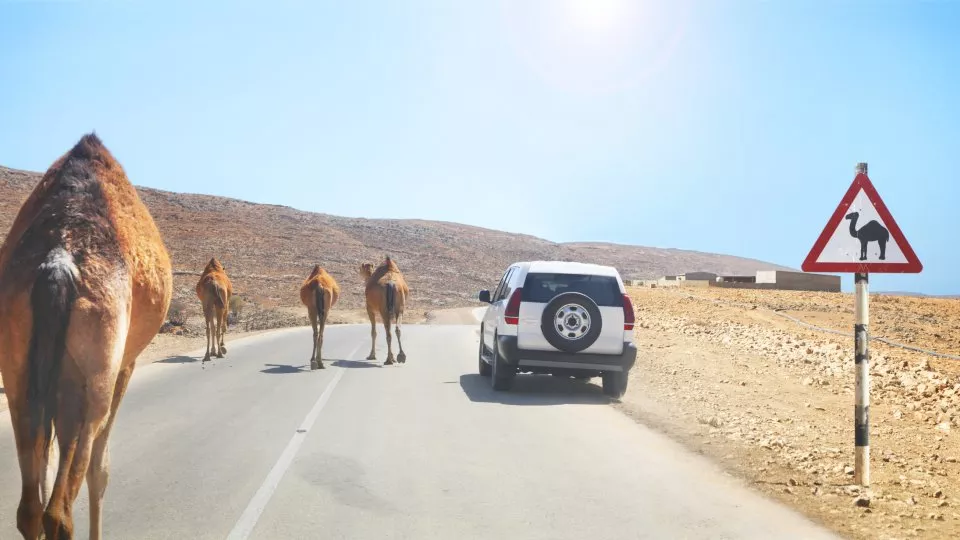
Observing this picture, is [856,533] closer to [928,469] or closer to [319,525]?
[928,469]

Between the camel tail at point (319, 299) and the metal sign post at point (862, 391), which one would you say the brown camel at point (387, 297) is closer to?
the camel tail at point (319, 299)

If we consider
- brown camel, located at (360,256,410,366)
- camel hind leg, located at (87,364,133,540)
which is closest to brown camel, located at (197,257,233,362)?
brown camel, located at (360,256,410,366)

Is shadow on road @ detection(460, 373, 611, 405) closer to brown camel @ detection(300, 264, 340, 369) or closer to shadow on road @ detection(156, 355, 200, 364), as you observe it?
brown camel @ detection(300, 264, 340, 369)

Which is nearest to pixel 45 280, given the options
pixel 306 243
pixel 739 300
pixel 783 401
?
pixel 783 401

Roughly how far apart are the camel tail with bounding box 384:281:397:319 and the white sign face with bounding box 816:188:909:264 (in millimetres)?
11252

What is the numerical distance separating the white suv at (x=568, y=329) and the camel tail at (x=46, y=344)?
8764 millimetres

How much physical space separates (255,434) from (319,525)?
141 inches

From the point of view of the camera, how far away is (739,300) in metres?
37.2

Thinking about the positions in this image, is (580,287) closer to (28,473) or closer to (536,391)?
(536,391)

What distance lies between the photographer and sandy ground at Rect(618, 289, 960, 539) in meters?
6.55

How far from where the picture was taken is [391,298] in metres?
17.4

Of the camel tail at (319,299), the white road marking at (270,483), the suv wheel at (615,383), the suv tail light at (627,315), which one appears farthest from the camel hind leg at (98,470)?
the camel tail at (319,299)

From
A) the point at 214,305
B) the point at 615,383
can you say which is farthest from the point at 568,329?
the point at 214,305

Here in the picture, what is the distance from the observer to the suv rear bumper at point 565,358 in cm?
1199
